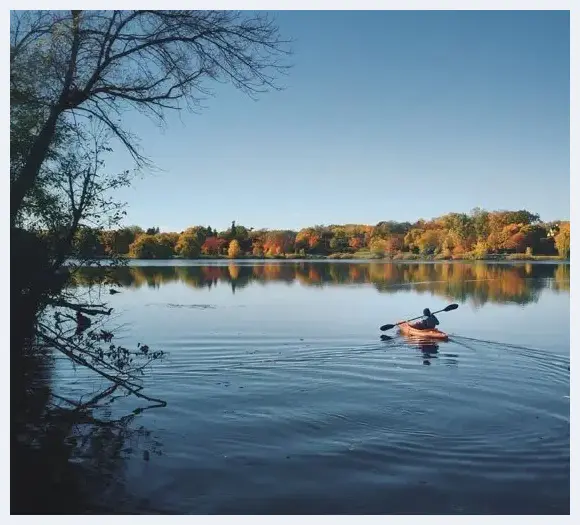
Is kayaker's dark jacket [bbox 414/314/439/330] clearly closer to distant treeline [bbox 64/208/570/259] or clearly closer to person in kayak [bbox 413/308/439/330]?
person in kayak [bbox 413/308/439/330]

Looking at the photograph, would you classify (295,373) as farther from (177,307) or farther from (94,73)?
(177,307)

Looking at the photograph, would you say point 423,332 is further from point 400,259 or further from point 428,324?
point 400,259

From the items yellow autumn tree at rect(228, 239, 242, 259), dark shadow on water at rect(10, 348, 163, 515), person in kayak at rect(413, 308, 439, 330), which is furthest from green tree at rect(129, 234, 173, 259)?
yellow autumn tree at rect(228, 239, 242, 259)

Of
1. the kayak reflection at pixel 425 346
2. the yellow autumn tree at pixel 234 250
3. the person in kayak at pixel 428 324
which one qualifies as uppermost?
the yellow autumn tree at pixel 234 250

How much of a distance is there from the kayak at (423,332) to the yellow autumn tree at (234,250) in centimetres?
4326

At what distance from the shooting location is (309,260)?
237 feet

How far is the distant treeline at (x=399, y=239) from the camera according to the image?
157 feet

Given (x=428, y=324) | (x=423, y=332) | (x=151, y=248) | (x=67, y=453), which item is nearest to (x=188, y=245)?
(x=151, y=248)

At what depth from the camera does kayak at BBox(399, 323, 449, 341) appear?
1588 cm

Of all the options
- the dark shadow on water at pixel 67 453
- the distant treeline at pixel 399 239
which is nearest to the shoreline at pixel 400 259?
the distant treeline at pixel 399 239

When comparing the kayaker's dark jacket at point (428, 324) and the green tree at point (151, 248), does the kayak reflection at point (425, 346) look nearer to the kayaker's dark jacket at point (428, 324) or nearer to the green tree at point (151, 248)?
the kayaker's dark jacket at point (428, 324)

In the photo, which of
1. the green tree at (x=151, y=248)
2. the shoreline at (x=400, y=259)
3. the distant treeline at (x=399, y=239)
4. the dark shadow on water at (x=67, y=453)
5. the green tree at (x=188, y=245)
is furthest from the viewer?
the shoreline at (x=400, y=259)

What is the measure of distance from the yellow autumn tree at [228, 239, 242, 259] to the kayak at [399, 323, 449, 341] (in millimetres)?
43258

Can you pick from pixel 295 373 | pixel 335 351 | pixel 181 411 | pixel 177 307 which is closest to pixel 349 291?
pixel 177 307
